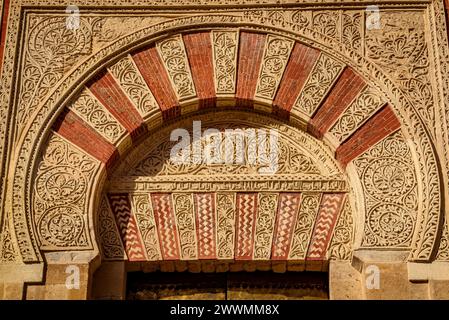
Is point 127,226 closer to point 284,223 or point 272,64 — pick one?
point 284,223

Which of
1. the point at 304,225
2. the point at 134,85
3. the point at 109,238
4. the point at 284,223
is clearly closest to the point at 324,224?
the point at 304,225

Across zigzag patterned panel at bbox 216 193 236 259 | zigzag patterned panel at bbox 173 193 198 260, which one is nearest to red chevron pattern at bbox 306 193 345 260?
zigzag patterned panel at bbox 216 193 236 259

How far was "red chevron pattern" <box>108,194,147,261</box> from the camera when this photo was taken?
5.21 metres

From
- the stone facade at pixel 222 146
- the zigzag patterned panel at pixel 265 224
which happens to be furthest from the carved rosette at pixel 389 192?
the zigzag patterned panel at pixel 265 224

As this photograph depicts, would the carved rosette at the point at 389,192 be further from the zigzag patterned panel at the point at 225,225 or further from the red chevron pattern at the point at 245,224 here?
the zigzag patterned panel at the point at 225,225

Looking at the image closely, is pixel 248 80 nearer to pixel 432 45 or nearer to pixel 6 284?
pixel 432 45

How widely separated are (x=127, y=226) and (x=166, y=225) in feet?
0.77

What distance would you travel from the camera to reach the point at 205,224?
5.24 meters

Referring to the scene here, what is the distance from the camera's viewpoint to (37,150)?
208 inches

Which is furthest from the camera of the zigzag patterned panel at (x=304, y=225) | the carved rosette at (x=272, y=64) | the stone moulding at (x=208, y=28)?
the carved rosette at (x=272, y=64)

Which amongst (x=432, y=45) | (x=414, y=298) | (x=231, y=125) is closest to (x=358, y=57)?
(x=432, y=45)

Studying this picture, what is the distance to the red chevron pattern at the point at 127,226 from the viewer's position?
5209 millimetres
